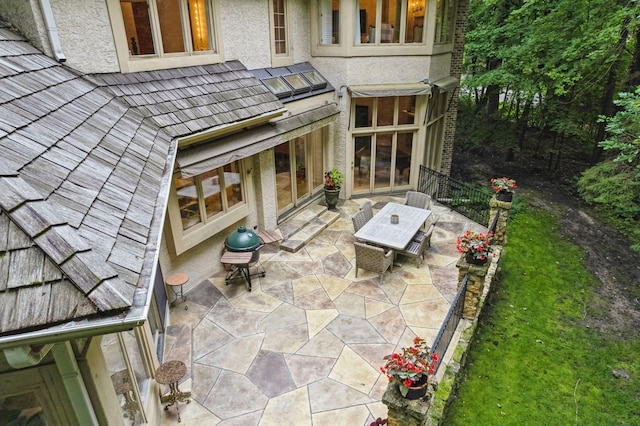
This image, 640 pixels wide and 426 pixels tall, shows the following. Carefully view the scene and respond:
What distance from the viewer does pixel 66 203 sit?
2.67 meters

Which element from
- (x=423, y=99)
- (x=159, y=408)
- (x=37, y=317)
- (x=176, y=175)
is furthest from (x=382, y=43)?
(x=37, y=317)

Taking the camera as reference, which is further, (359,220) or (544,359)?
(359,220)

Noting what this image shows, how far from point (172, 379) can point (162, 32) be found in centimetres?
622

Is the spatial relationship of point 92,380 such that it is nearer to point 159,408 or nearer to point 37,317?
point 37,317

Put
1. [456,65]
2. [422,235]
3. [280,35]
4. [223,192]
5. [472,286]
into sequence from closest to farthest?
[472,286]
[223,192]
[422,235]
[280,35]
[456,65]

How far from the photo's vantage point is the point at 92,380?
9.28ft

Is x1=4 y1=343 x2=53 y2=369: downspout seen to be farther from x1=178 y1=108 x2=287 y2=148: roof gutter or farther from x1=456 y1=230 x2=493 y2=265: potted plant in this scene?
x1=456 y1=230 x2=493 y2=265: potted plant

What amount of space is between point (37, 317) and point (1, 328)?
0.50 feet

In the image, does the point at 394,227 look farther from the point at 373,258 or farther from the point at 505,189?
the point at 505,189

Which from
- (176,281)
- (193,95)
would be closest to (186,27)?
(193,95)

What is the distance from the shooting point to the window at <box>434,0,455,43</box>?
12.1 meters

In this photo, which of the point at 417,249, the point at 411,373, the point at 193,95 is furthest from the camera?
the point at 417,249

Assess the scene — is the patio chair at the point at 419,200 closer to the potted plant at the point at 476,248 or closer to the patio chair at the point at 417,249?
the patio chair at the point at 417,249

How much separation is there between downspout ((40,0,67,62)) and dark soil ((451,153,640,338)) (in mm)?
10800
